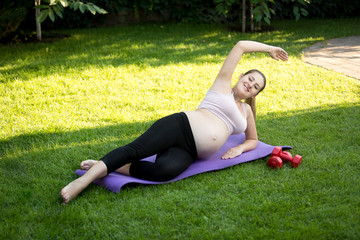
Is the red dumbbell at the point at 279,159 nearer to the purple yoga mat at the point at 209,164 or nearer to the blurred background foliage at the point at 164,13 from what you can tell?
the purple yoga mat at the point at 209,164

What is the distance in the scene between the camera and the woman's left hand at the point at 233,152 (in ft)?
9.76

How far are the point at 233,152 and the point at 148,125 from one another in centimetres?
111

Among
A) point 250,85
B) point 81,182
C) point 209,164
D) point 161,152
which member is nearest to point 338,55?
point 250,85

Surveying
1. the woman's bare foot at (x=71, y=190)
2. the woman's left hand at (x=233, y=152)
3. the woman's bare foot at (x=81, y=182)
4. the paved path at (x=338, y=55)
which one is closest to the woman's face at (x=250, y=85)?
the woman's left hand at (x=233, y=152)

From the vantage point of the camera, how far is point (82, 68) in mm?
5352

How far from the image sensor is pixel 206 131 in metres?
2.77

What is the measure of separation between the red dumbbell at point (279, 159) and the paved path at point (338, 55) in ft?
9.52

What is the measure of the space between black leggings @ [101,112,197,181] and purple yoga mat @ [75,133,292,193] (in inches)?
2.6

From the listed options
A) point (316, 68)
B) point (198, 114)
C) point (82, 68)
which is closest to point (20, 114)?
point (82, 68)

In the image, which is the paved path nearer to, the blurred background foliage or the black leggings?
the blurred background foliage

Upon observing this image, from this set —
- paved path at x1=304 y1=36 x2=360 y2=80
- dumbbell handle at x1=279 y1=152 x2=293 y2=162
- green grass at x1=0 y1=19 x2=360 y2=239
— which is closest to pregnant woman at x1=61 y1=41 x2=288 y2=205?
green grass at x1=0 y1=19 x2=360 y2=239

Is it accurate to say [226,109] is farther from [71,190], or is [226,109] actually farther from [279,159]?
[71,190]

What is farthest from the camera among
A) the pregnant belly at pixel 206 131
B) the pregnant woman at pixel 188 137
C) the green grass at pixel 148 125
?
the pregnant belly at pixel 206 131

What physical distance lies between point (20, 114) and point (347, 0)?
9.57m
